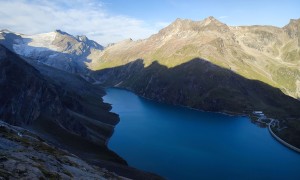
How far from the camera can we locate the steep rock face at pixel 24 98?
151750 mm

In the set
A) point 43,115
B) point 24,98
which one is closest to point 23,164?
point 24,98

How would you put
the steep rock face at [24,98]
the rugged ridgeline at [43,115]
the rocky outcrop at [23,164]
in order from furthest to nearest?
the steep rock face at [24,98] < the rugged ridgeline at [43,115] < the rocky outcrop at [23,164]

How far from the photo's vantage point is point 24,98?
6570 inches

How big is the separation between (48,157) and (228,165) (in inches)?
4588

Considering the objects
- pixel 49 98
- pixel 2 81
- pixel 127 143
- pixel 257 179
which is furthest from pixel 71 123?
pixel 257 179

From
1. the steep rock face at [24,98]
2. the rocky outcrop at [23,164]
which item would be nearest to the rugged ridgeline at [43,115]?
the steep rock face at [24,98]

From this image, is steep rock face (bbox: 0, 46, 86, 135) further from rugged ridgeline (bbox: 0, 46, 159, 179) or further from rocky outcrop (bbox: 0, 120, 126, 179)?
rocky outcrop (bbox: 0, 120, 126, 179)

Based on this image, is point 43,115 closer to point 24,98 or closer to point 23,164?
point 24,98

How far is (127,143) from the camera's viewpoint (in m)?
193

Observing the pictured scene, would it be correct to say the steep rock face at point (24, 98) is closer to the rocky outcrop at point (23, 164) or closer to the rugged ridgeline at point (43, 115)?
the rugged ridgeline at point (43, 115)

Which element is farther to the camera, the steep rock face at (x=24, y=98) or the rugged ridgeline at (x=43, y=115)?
the steep rock face at (x=24, y=98)

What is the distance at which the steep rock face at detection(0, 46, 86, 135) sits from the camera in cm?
15175

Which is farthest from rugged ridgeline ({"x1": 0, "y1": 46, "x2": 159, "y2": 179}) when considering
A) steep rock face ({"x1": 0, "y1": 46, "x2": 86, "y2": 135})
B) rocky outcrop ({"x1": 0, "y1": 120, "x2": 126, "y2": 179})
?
rocky outcrop ({"x1": 0, "y1": 120, "x2": 126, "y2": 179})

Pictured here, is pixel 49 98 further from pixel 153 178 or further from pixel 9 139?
pixel 9 139
